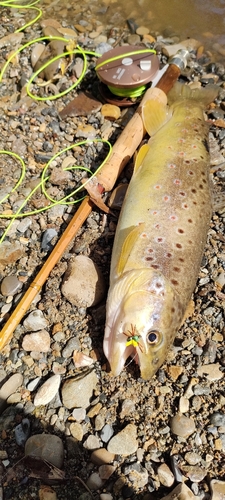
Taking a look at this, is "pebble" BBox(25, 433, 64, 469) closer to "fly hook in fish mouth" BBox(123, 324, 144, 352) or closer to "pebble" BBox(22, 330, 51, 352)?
"pebble" BBox(22, 330, 51, 352)

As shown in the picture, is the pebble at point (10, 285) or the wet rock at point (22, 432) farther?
the pebble at point (10, 285)

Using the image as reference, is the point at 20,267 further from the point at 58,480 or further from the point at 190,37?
the point at 190,37

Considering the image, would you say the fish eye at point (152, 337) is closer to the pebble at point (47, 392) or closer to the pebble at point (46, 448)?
the pebble at point (47, 392)

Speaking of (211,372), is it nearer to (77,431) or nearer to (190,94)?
(77,431)

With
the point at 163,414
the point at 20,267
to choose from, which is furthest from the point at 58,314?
the point at 163,414

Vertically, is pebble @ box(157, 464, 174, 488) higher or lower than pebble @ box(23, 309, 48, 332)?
lower

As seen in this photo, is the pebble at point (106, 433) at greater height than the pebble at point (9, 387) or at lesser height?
lesser

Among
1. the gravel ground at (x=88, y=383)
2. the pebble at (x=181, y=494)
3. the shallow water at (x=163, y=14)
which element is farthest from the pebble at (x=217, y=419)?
the shallow water at (x=163, y=14)

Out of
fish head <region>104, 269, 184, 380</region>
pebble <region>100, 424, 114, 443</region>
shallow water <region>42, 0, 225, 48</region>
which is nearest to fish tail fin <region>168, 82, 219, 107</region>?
shallow water <region>42, 0, 225, 48</region>
